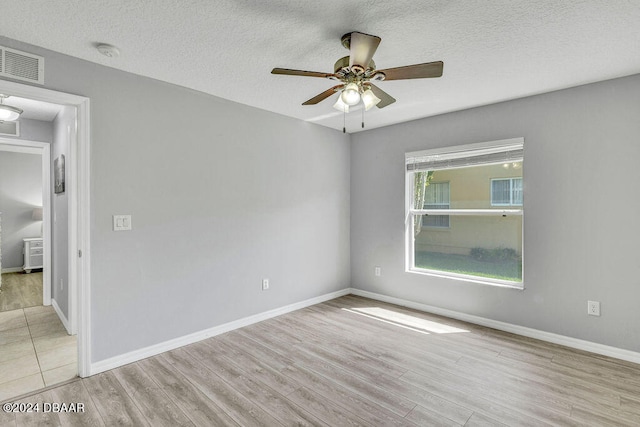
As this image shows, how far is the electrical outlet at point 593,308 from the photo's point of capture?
2862 millimetres

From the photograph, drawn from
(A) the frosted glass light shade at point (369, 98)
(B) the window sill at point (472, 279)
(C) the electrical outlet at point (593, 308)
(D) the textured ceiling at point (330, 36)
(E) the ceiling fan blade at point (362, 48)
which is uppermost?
(D) the textured ceiling at point (330, 36)

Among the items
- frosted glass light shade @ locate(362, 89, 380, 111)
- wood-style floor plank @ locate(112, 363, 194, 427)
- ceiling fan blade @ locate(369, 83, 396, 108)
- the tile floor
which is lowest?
wood-style floor plank @ locate(112, 363, 194, 427)

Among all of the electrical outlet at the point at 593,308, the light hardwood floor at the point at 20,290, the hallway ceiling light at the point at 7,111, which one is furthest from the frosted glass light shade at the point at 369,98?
the light hardwood floor at the point at 20,290

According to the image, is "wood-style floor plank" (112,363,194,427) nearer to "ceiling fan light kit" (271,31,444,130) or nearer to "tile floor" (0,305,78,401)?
"tile floor" (0,305,78,401)

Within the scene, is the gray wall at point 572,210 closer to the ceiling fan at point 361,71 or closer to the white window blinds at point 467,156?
the white window blinds at point 467,156

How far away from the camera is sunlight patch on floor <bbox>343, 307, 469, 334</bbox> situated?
11.0 feet

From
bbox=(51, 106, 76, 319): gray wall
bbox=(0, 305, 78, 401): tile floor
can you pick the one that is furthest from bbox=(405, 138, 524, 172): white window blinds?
bbox=(0, 305, 78, 401): tile floor

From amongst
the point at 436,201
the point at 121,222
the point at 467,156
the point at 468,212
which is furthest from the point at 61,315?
the point at 467,156

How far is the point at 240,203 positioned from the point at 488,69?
2635 mm

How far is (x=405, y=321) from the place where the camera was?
143 inches

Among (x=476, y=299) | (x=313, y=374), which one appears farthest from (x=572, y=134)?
(x=313, y=374)

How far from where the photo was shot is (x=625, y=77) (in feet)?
8.97

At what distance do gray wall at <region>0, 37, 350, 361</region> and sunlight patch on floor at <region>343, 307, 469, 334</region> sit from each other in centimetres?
76

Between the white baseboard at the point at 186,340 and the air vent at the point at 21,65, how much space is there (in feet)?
7.03
